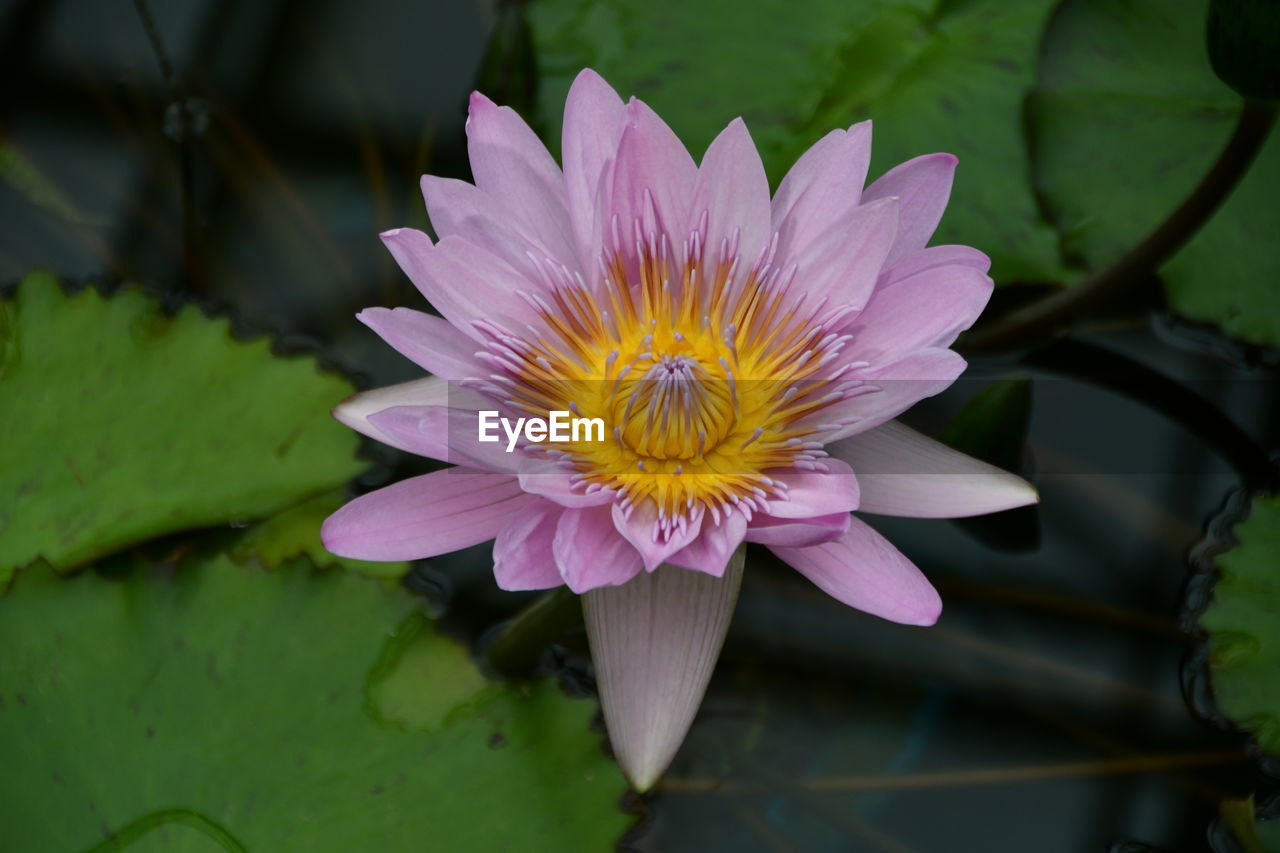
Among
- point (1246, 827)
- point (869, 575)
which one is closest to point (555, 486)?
point (869, 575)

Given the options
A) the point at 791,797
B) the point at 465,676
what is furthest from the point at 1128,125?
the point at 465,676

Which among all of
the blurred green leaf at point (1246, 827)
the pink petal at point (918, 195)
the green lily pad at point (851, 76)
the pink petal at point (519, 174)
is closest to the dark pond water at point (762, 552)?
the blurred green leaf at point (1246, 827)

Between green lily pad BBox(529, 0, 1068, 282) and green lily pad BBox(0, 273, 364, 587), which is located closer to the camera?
green lily pad BBox(0, 273, 364, 587)

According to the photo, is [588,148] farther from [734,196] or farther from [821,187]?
[821,187]

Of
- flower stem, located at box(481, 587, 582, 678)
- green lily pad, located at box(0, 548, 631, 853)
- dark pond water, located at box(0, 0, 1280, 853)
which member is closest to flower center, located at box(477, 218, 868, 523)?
flower stem, located at box(481, 587, 582, 678)

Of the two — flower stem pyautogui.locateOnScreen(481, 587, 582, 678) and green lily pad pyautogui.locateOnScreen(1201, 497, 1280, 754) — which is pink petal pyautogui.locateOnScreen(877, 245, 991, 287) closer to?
flower stem pyautogui.locateOnScreen(481, 587, 582, 678)

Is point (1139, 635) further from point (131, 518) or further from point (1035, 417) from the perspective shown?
point (131, 518)
